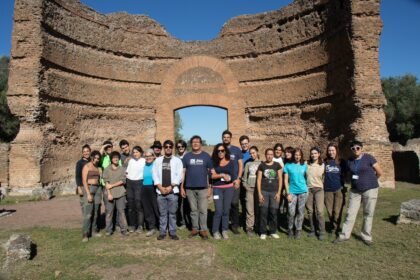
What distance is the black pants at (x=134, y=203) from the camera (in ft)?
19.5

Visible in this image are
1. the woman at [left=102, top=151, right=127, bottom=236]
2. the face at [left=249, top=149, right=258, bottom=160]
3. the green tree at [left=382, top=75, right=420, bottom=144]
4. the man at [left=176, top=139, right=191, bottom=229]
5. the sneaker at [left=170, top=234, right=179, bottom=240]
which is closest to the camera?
the sneaker at [left=170, top=234, right=179, bottom=240]

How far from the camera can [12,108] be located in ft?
37.9

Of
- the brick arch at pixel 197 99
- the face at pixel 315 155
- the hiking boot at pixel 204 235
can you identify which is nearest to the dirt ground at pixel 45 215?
the hiking boot at pixel 204 235

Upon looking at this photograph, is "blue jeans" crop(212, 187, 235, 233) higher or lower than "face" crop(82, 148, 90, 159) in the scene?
lower

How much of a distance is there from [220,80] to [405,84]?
22590 mm

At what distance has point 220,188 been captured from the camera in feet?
18.7

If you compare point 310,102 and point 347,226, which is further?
point 310,102

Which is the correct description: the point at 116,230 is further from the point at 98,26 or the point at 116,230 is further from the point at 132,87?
the point at 98,26

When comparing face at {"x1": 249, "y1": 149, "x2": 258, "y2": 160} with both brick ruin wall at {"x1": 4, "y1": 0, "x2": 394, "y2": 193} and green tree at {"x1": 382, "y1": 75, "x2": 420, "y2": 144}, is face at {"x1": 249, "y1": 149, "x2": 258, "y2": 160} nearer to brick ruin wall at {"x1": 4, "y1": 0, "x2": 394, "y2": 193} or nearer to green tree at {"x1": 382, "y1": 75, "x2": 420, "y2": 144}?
brick ruin wall at {"x1": 4, "y1": 0, "x2": 394, "y2": 193}

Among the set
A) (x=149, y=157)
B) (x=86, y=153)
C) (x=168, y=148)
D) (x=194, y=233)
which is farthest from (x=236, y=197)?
(x=86, y=153)

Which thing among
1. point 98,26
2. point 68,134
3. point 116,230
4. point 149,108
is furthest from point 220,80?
point 116,230

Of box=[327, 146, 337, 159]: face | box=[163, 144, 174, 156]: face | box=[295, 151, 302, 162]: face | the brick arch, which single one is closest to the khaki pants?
box=[327, 146, 337, 159]: face

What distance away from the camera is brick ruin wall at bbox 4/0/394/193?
11.3 metres

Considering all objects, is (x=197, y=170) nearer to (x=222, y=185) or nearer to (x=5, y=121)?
(x=222, y=185)
